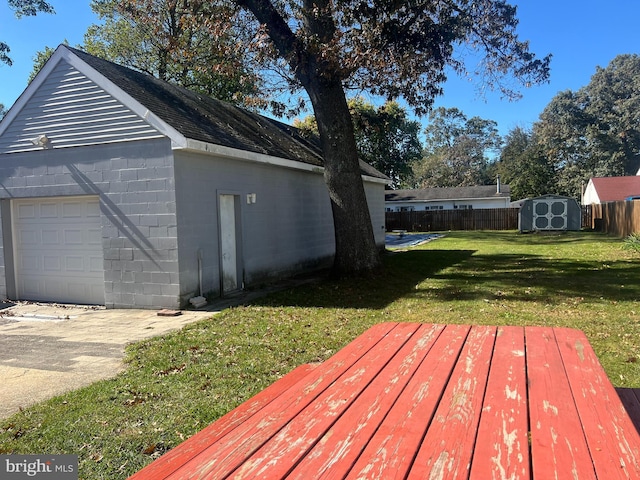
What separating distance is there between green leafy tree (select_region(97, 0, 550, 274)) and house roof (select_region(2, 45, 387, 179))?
1.63 meters

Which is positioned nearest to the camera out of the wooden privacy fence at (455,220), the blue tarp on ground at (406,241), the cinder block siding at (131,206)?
the cinder block siding at (131,206)

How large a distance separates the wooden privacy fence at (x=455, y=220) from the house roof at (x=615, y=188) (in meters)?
7.15

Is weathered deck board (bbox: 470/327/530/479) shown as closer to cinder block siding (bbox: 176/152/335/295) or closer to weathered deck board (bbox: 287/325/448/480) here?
weathered deck board (bbox: 287/325/448/480)

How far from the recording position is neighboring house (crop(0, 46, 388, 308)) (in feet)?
27.5

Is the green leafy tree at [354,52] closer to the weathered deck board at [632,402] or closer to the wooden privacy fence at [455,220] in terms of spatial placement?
the weathered deck board at [632,402]

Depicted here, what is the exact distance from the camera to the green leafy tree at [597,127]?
146ft

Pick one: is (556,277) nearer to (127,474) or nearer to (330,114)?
(330,114)

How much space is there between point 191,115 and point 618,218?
859 inches

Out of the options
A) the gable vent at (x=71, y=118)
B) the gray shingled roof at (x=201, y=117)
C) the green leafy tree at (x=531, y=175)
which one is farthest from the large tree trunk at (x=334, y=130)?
the green leafy tree at (x=531, y=175)

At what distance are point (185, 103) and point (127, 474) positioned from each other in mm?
8957

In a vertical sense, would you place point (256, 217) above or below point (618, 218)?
above

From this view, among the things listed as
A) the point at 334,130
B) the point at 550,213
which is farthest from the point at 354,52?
the point at 550,213

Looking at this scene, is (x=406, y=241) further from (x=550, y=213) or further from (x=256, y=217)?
(x=256, y=217)

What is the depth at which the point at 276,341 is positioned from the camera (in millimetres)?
6027
